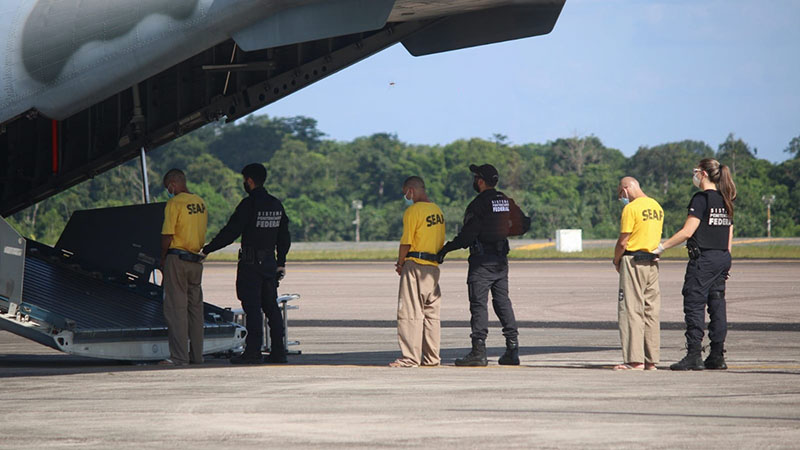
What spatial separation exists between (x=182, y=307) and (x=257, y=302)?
0.85 m

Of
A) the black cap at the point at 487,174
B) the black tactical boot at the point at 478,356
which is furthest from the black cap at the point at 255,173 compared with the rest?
the black tactical boot at the point at 478,356

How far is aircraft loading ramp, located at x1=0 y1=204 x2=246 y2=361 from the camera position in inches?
446

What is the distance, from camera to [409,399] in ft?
30.0

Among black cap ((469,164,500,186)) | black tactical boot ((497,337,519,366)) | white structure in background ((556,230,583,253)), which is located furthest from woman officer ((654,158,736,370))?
white structure in background ((556,230,583,253))

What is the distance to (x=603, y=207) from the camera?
85.1 metres

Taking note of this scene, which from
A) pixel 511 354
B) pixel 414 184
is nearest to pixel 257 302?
pixel 414 184

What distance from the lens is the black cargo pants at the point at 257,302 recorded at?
12.1 metres

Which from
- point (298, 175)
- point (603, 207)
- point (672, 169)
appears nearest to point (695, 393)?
point (603, 207)

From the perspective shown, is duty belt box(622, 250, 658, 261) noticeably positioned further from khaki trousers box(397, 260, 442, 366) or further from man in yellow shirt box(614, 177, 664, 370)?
khaki trousers box(397, 260, 442, 366)

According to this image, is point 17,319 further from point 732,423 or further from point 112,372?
point 732,423

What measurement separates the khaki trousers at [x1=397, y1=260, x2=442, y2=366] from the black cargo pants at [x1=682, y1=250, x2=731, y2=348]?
2.71 meters

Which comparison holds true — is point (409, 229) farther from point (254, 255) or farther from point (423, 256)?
point (254, 255)

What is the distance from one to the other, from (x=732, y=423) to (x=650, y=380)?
248cm

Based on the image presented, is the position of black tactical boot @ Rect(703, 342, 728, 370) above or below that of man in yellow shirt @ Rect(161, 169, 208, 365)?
below
